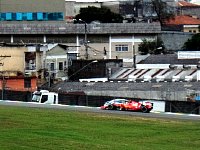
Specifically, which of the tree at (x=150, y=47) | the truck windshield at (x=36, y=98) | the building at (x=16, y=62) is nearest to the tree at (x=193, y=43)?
the tree at (x=150, y=47)

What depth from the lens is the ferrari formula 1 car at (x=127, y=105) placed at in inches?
2040

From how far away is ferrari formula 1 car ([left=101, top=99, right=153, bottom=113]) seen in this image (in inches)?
2040

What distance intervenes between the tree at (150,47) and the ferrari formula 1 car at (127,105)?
47678 mm

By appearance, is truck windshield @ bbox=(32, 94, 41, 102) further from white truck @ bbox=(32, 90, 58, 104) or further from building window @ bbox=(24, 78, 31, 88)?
building window @ bbox=(24, 78, 31, 88)

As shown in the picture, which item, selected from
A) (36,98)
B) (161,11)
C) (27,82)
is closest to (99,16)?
(161,11)

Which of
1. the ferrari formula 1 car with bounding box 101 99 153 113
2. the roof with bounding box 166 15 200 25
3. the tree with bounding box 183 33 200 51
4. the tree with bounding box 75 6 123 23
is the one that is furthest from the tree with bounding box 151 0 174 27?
the ferrari formula 1 car with bounding box 101 99 153 113

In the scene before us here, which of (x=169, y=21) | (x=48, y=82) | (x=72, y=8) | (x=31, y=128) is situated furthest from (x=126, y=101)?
(x=72, y=8)

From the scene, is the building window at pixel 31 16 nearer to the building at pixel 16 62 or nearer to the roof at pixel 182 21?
the roof at pixel 182 21

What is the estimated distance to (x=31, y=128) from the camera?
118 ft

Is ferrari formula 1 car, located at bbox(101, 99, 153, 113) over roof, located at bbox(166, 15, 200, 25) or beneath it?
beneath

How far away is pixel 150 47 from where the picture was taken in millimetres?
103062

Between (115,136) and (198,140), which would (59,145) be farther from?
(198,140)

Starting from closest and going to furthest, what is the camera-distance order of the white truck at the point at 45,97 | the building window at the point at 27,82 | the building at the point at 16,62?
the white truck at the point at 45,97, the building window at the point at 27,82, the building at the point at 16,62

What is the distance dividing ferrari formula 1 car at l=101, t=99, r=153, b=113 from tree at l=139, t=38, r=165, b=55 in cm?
4768
